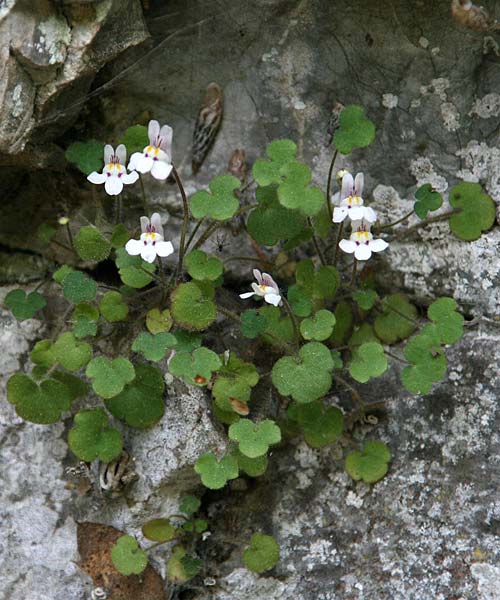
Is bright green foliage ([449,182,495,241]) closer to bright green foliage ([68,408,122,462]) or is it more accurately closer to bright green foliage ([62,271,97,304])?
bright green foliage ([62,271,97,304])

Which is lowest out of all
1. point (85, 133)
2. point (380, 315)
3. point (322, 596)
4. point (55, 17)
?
Result: point (322, 596)

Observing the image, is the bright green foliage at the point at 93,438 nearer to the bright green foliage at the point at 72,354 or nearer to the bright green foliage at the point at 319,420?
the bright green foliage at the point at 72,354

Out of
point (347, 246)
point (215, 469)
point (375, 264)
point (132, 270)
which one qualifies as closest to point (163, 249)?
point (132, 270)

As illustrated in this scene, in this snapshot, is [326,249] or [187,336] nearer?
[187,336]

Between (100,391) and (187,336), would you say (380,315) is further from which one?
(100,391)

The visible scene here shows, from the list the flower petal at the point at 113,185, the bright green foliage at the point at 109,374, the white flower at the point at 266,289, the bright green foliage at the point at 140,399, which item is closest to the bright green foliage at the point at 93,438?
the bright green foliage at the point at 140,399

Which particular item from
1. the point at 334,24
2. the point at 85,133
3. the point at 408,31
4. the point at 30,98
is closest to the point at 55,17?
the point at 30,98

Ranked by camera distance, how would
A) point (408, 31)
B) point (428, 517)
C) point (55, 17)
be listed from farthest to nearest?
point (408, 31), point (428, 517), point (55, 17)
